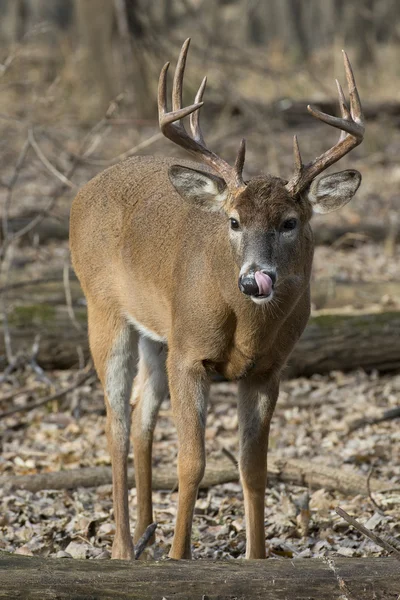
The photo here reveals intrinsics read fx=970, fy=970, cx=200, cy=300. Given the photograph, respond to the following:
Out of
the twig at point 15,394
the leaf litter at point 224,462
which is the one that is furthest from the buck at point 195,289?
the twig at point 15,394

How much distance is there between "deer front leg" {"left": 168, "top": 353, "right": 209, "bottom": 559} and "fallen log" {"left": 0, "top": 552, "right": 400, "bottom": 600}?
1.24 metres

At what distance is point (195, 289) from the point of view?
15.8 ft

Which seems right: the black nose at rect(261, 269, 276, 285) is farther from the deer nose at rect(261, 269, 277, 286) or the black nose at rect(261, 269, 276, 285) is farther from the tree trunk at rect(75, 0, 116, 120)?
the tree trunk at rect(75, 0, 116, 120)

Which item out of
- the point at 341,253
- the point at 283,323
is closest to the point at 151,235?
the point at 283,323

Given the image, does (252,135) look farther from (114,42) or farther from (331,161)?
(331,161)

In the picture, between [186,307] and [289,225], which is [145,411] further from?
[289,225]

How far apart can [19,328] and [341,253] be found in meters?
4.41

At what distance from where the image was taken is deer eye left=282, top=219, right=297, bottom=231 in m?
4.50

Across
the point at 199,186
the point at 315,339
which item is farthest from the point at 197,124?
the point at 315,339

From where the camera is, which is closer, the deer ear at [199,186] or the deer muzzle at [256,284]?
the deer muzzle at [256,284]

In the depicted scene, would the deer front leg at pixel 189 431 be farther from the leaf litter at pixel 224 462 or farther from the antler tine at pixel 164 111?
the antler tine at pixel 164 111

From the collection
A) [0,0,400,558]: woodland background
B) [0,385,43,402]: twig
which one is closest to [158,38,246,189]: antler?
[0,0,400,558]: woodland background

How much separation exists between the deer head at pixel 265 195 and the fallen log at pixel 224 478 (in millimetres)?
1738

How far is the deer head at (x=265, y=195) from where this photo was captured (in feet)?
14.2
